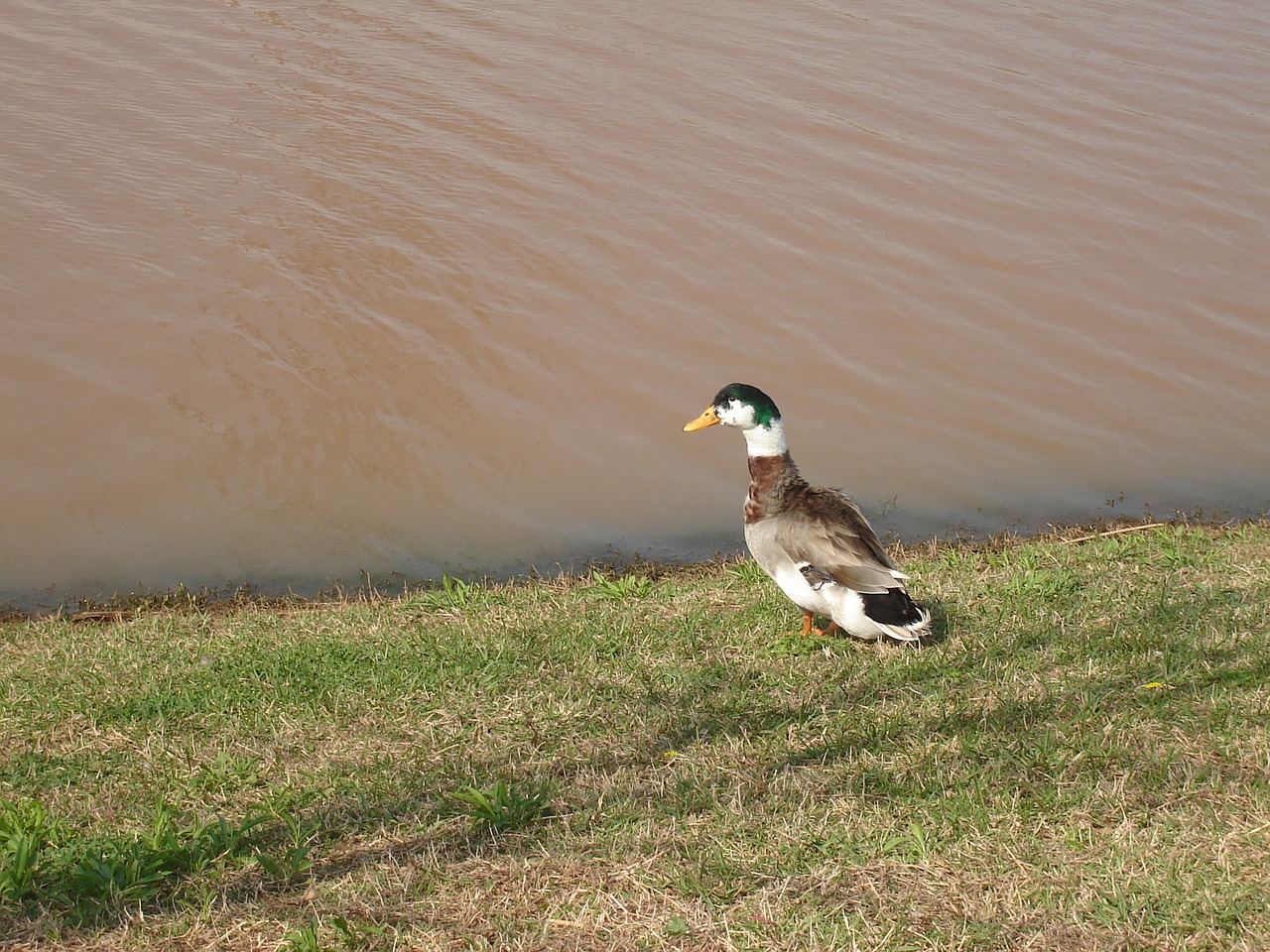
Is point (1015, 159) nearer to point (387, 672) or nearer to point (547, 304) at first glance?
point (547, 304)

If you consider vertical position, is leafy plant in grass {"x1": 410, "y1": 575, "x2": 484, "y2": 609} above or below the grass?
below

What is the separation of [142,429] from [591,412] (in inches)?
116

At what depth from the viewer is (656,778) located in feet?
13.1

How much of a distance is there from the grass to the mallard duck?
0.58 feet

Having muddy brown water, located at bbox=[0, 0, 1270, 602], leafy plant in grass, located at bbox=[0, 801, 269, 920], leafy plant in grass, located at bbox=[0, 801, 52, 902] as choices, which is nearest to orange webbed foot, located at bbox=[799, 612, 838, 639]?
leafy plant in grass, located at bbox=[0, 801, 269, 920]

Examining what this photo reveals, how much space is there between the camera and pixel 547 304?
33.7 feet

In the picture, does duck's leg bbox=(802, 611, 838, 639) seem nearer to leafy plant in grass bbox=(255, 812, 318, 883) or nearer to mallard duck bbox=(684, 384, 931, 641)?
mallard duck bbox=(684, 384, 931, 641)

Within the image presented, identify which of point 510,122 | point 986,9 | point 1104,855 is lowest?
point 1104,855

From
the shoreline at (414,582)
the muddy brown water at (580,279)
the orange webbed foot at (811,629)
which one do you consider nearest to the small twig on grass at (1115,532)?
the shoreline at (414,582)

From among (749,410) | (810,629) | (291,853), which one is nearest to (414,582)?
(749,410)

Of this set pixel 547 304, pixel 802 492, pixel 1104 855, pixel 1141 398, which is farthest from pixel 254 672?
pixel 1141 398

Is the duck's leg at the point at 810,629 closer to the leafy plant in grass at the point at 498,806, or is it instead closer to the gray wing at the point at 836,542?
the gray wing at the point at 836,542

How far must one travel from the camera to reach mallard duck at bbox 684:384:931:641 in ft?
16.0

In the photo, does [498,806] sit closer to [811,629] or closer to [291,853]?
[291,853]
